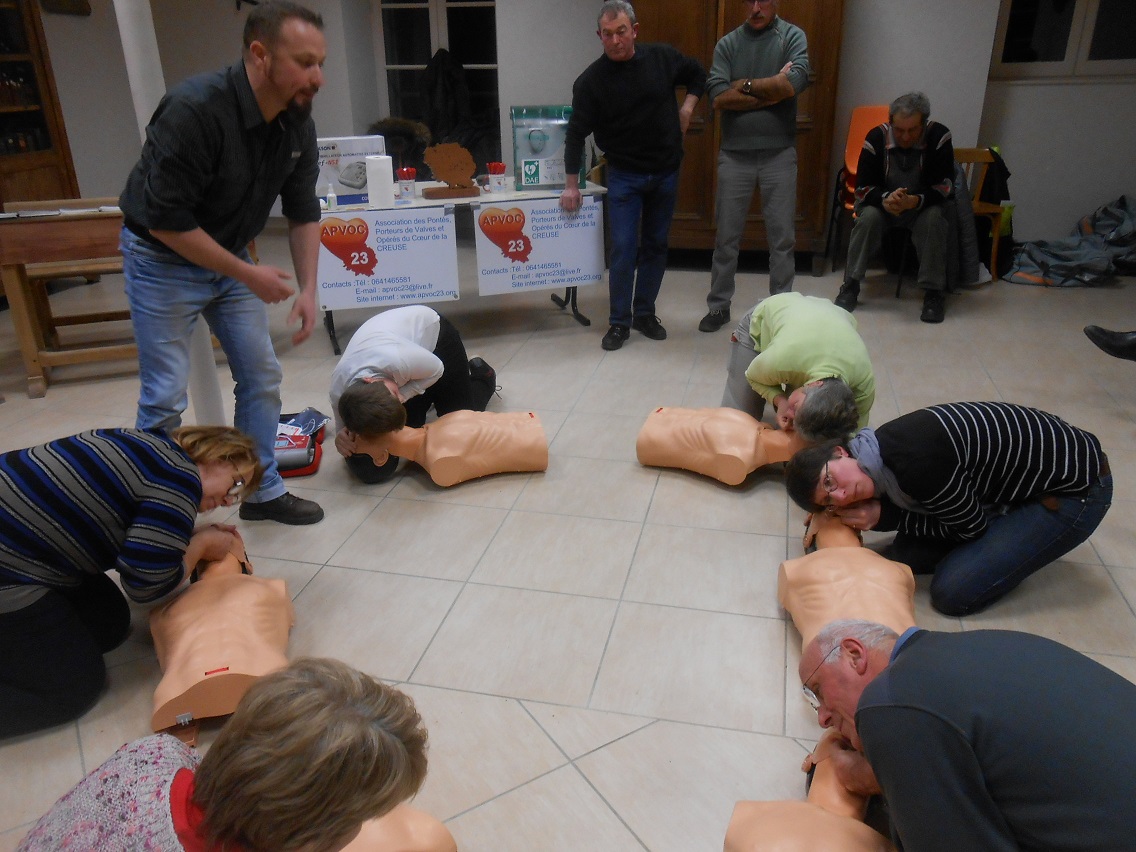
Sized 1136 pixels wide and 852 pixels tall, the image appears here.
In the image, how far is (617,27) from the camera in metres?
3.70

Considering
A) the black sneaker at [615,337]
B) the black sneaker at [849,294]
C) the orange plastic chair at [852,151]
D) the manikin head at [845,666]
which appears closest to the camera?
the manikin head at [845,666]

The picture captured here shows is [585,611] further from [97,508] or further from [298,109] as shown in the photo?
[298,109]

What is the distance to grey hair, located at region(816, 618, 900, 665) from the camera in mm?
1427

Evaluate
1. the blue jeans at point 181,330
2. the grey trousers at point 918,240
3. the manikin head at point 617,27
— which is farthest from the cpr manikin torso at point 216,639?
the grey trousers at point 918,240

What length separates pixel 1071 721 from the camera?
1.08 meters

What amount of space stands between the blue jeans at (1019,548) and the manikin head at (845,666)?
33.5 inches

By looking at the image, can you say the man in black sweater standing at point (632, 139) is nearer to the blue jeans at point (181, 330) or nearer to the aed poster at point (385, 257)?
the aed poster at point (385, 257)

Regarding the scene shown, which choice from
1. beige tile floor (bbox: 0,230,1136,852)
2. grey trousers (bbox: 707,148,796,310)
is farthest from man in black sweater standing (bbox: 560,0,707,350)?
beige tile floor (bbox: 0,230,1136,852)

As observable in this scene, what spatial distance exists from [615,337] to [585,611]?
2.18 m

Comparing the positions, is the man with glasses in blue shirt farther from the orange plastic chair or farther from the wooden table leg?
the orange plastic chair

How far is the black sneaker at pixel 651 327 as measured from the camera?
14.3 feet

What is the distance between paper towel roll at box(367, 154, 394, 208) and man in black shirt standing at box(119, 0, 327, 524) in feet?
5.05

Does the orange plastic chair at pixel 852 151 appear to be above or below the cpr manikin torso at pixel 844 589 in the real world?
above

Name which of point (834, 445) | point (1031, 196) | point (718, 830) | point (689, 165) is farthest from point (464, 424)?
point (1031, 196)
